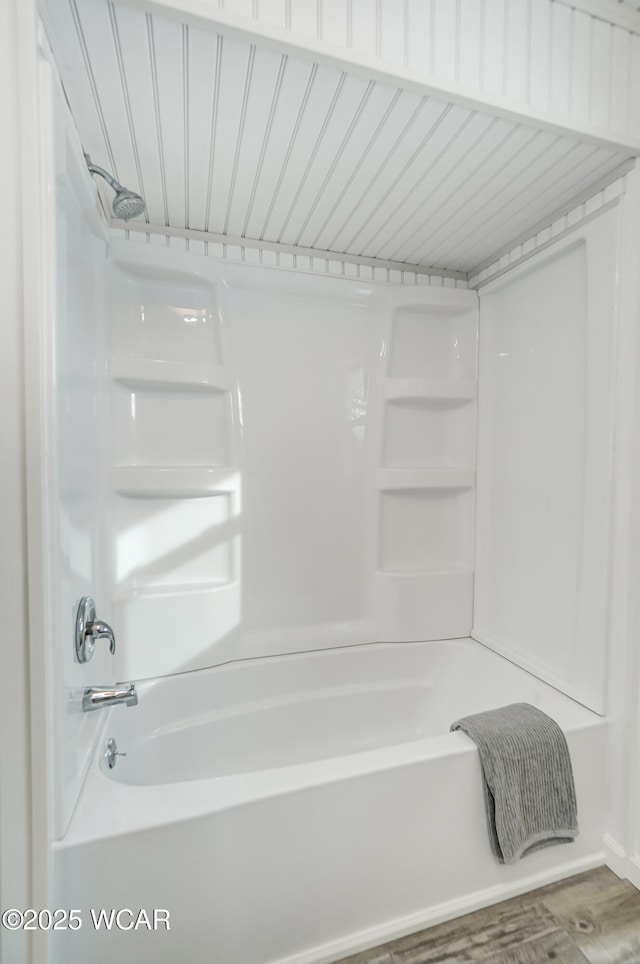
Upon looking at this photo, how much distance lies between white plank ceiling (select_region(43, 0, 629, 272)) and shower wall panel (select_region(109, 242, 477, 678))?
31cm

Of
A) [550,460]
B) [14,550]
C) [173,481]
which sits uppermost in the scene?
[550,460]

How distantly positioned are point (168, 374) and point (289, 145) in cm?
91

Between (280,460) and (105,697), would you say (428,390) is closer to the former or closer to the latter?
(280,460)

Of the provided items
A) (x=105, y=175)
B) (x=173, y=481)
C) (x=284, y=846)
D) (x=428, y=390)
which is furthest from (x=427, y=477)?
(x=105, y=175)

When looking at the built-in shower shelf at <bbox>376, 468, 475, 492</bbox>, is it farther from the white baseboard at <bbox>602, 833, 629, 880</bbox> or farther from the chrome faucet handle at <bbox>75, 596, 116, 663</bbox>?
the white baseboard at <bbox>602, 833, 629, 880</bbox>

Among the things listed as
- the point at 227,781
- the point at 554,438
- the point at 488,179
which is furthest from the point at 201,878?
the point at 488,179

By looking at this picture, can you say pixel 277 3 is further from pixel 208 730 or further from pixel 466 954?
pixel 466 954

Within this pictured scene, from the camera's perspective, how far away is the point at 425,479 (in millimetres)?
2236

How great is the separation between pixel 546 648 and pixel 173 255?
86.0 inches

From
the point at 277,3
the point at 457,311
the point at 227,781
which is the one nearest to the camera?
the point at 277,3

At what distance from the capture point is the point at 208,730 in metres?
1.86

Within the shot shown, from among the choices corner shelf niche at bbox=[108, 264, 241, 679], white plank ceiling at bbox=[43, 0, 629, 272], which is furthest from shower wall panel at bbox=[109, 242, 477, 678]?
white plank ceiling at bbox=[43, 0, 629, 272]

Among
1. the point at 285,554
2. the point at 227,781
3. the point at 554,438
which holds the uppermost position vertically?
the point at 554,438

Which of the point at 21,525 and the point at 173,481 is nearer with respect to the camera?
the point at 21,525
